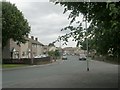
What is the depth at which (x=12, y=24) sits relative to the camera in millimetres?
53031

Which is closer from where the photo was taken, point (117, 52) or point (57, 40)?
point (57, 40)

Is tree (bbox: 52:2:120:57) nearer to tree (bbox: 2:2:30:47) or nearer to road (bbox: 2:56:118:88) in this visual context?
road (bbox: 2:56:118:88)

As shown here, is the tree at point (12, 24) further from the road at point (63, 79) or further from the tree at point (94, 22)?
the tree at point (94, 22)

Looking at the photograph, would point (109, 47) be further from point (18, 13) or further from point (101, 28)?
point (18, 13)

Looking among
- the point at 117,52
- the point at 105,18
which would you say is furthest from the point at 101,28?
the point at 117,52

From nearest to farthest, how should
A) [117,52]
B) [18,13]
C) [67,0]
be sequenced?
[67,0] < [117,52] < [18,13]

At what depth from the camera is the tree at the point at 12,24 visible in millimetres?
52506

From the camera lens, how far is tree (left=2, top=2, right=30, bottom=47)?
172ft

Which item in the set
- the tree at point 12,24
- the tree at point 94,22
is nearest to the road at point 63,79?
the tree at point 94,22

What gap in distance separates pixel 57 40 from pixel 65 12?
138cm

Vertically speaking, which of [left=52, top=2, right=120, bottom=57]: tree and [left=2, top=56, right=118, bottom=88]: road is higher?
[left=52, top=2, right=120, bottom=57]: tree

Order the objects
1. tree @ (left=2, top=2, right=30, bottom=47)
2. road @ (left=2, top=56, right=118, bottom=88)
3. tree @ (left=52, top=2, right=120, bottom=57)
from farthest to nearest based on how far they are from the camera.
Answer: tree @ (left=2, top=2, right=30, bottom=47), road @ (left=2, top=56, right=118, bottom=88), tree @ (left=52, top=2, right=120, bottom=57)

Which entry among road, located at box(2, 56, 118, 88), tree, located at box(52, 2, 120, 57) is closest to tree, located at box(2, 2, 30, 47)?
road, located at box(2, 56, 118, 88)

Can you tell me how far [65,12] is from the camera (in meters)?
15.0
